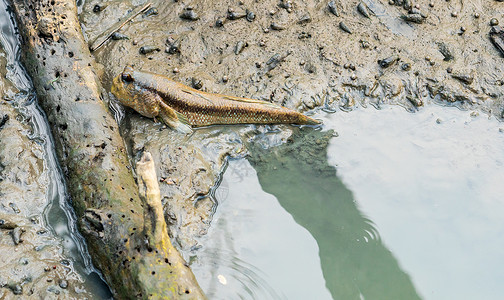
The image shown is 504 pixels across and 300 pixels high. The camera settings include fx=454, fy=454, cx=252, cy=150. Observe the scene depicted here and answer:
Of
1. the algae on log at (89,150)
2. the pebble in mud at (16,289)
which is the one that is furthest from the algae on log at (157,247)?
the pebble in mud at (16,289)

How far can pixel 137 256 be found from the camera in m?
3.00

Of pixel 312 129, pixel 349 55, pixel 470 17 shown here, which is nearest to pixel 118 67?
pixel 312 129

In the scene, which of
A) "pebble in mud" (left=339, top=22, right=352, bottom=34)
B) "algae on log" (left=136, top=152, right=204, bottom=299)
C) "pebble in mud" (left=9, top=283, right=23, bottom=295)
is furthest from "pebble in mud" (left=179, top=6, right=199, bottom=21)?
"pebble in mud" (left=9, top=283, right=23, bottom=295)

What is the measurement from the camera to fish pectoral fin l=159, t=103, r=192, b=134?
14.6ft

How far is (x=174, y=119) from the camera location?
14.7 feet

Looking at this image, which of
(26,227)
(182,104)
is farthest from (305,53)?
(26,227)

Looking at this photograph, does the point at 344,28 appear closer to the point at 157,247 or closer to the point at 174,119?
the point at 174,119

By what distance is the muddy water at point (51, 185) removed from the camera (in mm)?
3424

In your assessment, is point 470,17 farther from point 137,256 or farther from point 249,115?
point 137,256

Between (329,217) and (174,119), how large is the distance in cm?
177

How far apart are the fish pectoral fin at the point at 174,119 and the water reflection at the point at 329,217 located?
0.68 meters

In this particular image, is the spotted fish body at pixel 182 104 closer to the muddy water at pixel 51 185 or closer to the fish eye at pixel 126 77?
the fish eye at pixel 126 77

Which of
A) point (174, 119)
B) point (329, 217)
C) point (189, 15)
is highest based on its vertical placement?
point (189, 15)

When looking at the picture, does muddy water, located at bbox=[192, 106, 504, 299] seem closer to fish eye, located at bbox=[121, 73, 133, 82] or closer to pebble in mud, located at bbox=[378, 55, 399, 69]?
pebble in mud, located at bbox=[378, 55, 399, 69]
